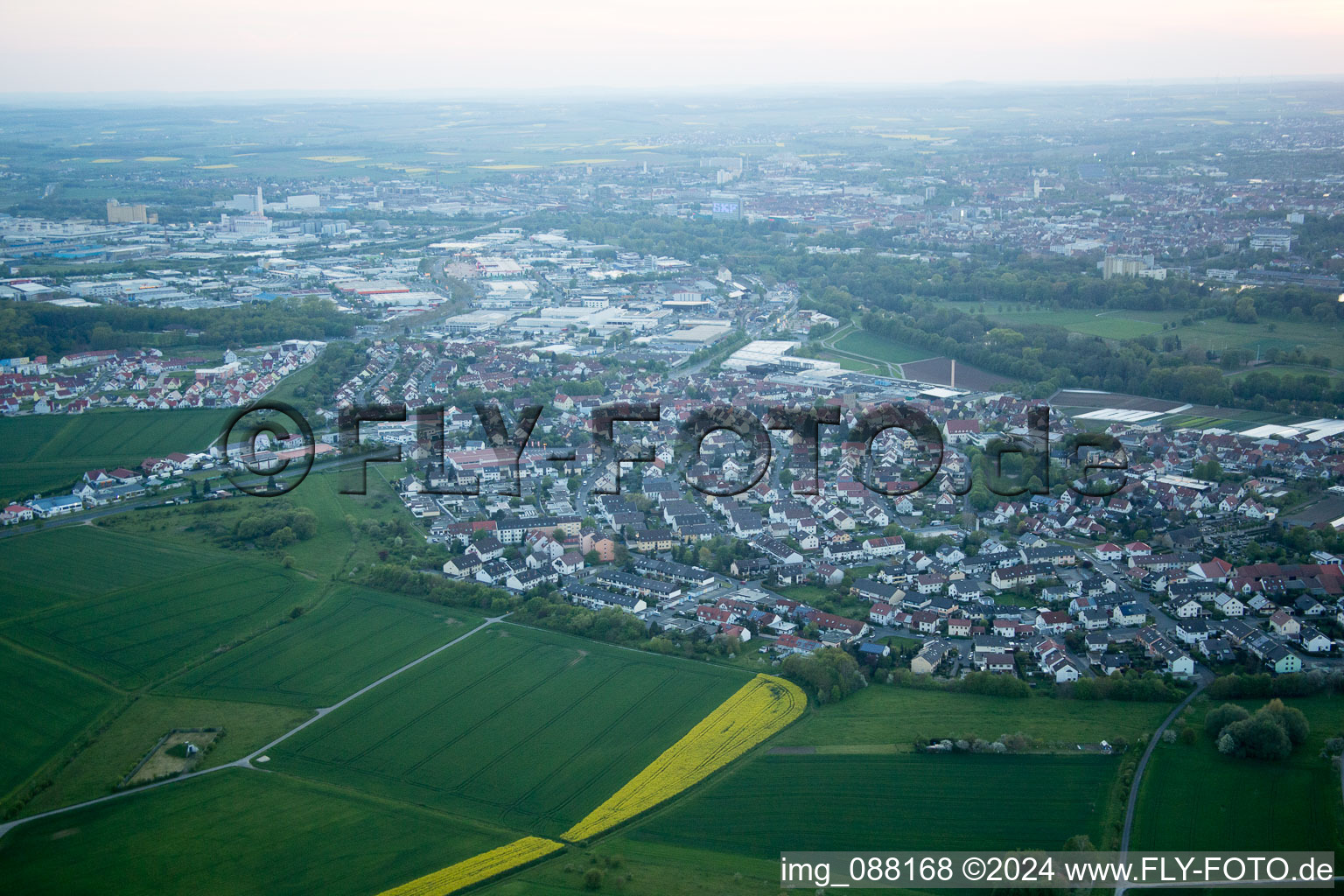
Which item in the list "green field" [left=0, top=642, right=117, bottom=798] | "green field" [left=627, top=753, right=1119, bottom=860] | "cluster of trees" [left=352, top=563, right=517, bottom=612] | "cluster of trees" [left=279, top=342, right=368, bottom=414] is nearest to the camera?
"green field" [left=627, top=753, right=1119, bottom=860]

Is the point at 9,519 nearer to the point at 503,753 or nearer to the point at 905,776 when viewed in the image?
the point at 503,753

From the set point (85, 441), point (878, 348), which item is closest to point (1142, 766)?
point (85, 441)

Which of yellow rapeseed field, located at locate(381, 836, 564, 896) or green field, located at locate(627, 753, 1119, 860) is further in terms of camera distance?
green field, located at locate(627, 753, 1119, 860)

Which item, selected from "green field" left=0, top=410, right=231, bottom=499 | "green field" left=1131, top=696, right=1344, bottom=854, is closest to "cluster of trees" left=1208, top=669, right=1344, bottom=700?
"green field" left=1131, top=696, right=1344, bottom=854

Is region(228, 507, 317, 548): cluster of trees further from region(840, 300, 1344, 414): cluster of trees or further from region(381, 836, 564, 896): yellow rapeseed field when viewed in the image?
region(840, 300, 1344, 414): cluster of trees

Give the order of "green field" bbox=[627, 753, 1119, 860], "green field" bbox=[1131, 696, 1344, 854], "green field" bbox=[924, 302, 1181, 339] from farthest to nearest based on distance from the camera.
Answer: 1. "green field" bbox=[924, 302, 1181, 339]
2. "green field" bbox=[627, 753, 1119, 860]
3. "green field" bbox=[1131, 696, 1344, 854]

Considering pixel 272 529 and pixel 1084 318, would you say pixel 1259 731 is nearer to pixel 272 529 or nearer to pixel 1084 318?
pixel 272 529

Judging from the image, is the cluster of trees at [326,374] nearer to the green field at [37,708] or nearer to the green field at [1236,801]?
the green field at [37,708]
